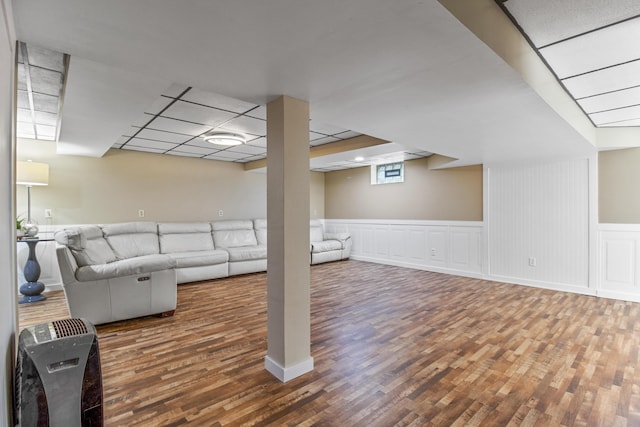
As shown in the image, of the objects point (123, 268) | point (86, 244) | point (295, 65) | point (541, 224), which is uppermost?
point (295, 65)

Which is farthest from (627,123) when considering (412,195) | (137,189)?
(137,189)

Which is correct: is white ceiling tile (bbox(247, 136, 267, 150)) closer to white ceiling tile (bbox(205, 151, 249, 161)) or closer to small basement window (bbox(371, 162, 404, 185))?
white ceiling tile (bbox(205, 151, 249, 161))

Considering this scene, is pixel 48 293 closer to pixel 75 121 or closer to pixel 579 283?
pixel 75 121

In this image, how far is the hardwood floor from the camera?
176 centimetres

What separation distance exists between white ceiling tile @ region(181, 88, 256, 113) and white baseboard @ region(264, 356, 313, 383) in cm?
217

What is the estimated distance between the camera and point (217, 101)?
286 centimetres

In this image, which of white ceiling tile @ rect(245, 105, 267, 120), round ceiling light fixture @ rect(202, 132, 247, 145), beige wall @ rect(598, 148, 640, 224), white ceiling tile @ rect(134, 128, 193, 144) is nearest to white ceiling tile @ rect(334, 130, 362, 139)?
white ceiling tile @ rect(245, 105, 267, 120)

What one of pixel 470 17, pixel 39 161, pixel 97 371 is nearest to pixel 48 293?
pixel 39 161

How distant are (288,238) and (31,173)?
3980 millimetres

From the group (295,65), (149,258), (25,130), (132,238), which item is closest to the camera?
(295,65)

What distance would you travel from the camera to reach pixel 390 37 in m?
1.42

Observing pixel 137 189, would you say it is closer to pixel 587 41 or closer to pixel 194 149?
pixel 194 149

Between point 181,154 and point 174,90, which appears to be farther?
point 181,154

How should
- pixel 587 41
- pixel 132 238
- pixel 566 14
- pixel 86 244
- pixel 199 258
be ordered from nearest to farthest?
pixel 566 14, pixel 587 41, pixel 86 244, pixel 132 238, pixel 199 258
